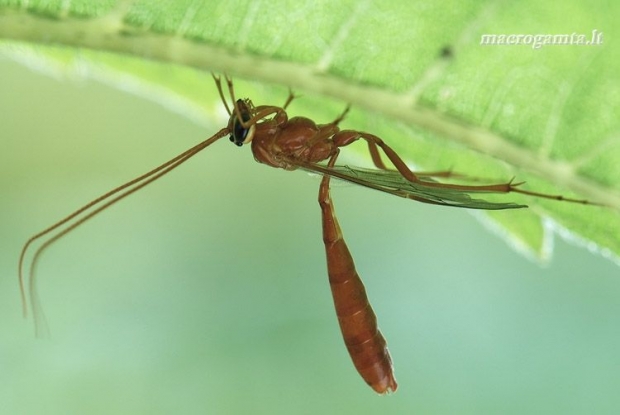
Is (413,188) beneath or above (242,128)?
beneath

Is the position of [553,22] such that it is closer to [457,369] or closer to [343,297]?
[343,297]

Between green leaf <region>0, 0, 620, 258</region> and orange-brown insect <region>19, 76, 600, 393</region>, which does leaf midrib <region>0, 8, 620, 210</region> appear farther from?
orange-brown insect <region>19, 76, 600, 393</region>

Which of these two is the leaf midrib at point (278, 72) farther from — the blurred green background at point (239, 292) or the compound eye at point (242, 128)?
the blurred green background at point (239, 292)

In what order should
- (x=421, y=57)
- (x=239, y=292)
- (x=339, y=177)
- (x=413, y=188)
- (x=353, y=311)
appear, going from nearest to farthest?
(x=421, y=57)
(x=413, y=188)
(x=339, y=177)
(x=353, y=311)
(x=239, y=292)

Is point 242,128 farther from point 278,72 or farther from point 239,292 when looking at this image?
point 239,292

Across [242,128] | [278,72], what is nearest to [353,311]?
[242,128]

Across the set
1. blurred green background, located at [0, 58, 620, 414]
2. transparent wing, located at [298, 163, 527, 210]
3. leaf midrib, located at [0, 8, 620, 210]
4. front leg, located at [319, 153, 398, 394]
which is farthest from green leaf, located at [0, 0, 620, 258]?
blurred green background, located at [0, 58, 620, 414]

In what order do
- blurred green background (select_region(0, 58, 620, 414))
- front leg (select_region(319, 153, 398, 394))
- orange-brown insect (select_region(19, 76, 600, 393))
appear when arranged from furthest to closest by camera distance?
blurred green background (select_region(0, 58, 620, 414))
front leg (select_region(319, 153, 398, 394))
orange-brown insect (select_region(19, 76, 600, 393))

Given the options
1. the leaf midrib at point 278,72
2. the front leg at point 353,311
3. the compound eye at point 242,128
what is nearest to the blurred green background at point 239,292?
the front leg at point 353,311
